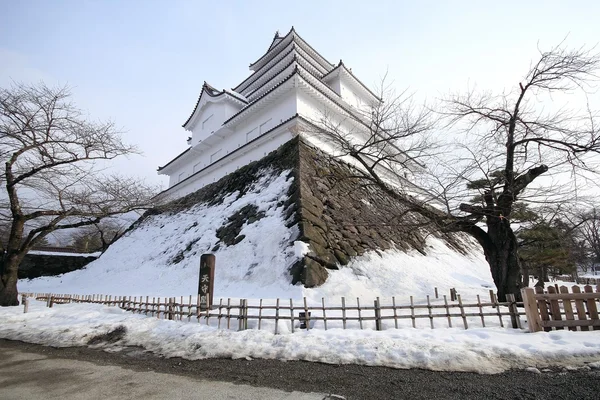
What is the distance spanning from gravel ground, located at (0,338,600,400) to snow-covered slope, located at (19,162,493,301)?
12.5 feet

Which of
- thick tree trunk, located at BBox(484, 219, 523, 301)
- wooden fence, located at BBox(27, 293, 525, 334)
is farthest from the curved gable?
thick tree trunk, located at BBox(484, 219, 523, 301)

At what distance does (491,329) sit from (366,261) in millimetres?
5396

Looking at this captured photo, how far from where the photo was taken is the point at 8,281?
9844 mm

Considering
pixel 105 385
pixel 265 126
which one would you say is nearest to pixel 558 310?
pixel 105 385

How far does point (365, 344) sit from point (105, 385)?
366 centimetres

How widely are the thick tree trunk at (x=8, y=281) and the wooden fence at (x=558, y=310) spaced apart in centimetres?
1472

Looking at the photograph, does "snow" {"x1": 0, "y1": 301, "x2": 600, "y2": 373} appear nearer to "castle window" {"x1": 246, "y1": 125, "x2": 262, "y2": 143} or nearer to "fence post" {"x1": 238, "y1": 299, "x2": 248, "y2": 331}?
"fence post" {"x1": 238, "y1": 299, "x2": 248, "y2": 331}

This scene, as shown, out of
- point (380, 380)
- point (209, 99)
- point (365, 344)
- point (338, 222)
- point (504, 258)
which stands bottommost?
point (380, 380)

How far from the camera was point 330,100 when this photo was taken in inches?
654

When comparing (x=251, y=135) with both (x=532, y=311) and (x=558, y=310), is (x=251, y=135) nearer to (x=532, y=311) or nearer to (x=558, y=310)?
(x=532, y=311)

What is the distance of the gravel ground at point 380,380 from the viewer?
3.13 meters

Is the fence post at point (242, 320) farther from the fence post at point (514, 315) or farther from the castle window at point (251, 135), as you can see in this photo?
the castle window at point (251, 135)

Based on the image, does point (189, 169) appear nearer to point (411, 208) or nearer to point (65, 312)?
point (65, 312)

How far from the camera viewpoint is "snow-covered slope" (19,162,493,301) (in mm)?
9130
